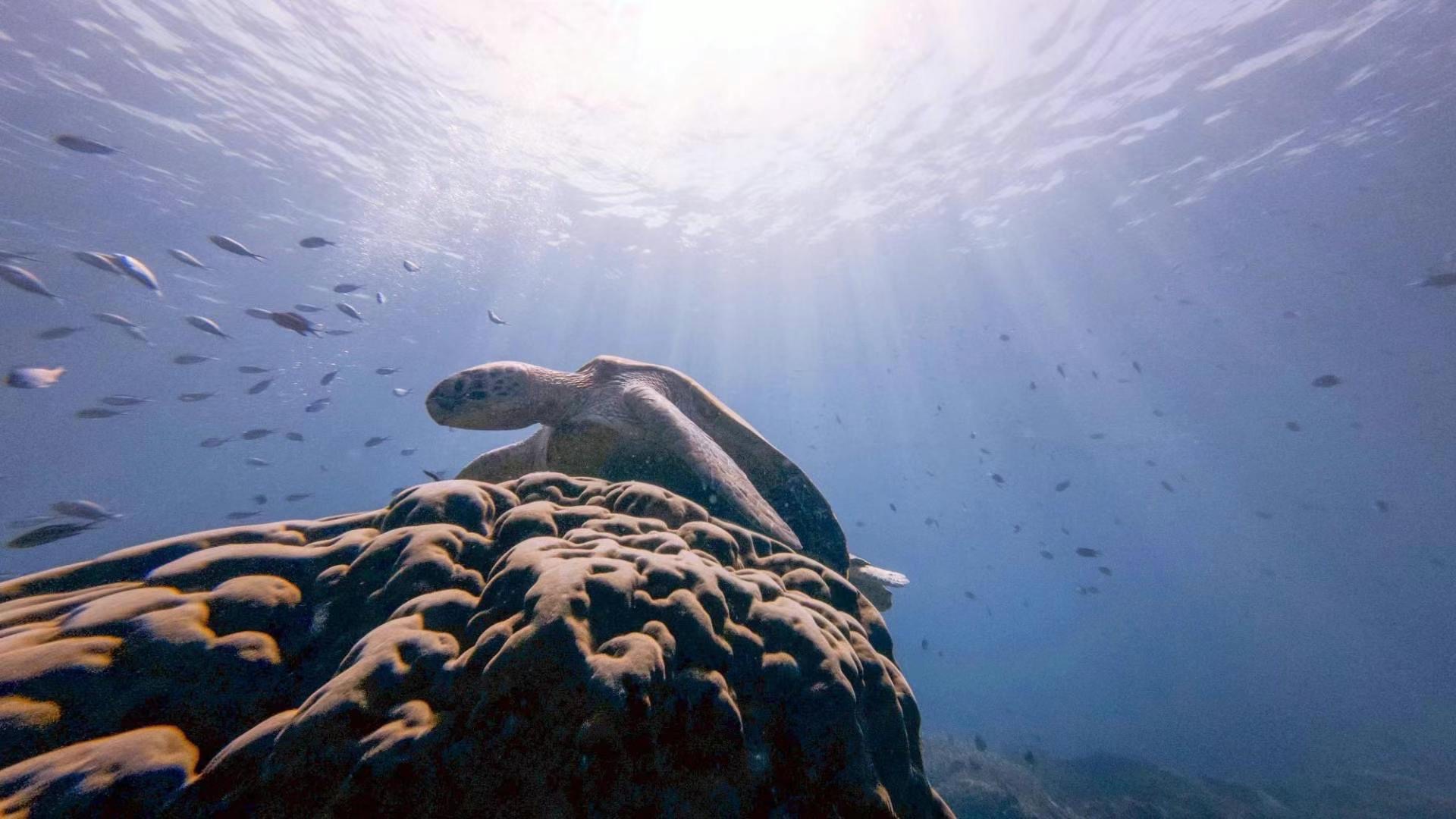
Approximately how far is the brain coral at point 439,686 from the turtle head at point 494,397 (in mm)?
2214

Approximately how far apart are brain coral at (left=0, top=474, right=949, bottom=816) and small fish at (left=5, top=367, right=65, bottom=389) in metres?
5.69

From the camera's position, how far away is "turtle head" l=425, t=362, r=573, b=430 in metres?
4.92

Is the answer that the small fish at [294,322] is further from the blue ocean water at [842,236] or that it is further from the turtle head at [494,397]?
the blue ocean water at [842,236]

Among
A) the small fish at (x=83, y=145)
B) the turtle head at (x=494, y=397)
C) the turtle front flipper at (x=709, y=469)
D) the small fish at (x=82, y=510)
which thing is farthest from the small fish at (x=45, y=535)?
the turtle front flipper at (x=709, y=469)

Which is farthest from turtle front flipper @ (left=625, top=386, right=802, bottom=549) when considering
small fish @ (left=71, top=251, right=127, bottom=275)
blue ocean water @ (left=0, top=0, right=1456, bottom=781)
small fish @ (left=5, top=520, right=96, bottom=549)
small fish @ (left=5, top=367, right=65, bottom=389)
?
Answer: blue ocean water @ (left=0, top=0, right=1456, bottom=781)

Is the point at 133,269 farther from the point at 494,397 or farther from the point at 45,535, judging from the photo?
the point at 494,397

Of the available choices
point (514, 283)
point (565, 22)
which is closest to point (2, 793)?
point (565, 22)

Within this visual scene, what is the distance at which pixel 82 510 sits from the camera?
646cm

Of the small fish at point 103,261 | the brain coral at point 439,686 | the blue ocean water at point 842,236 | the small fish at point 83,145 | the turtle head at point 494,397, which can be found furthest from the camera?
the blue ocean water at point 842,236

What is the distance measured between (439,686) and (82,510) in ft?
28.6

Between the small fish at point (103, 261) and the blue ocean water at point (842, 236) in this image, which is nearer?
the small fish at point (103, 261)

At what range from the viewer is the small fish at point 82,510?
6.20 metres

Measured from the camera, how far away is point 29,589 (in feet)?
8.45

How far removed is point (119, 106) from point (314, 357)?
74.8 feet
